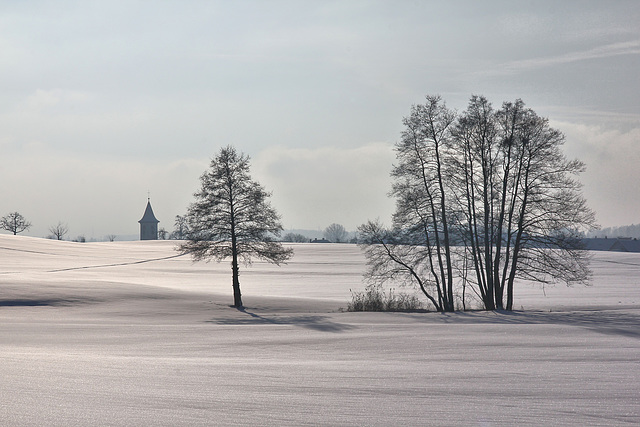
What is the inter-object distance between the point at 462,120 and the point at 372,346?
55.2ft

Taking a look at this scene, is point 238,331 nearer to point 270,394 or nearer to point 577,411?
point 270,394

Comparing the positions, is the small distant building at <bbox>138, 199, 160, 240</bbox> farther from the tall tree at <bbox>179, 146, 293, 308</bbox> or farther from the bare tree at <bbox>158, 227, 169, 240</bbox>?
the tall tree at <bbox>179, 146, 293, 308</bbox>

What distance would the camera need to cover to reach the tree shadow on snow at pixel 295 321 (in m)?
18.2

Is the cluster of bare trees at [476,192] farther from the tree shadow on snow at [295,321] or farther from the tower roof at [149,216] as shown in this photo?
the tower roof at [149,216]

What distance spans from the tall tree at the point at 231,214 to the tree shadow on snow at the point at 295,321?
4.17 meters

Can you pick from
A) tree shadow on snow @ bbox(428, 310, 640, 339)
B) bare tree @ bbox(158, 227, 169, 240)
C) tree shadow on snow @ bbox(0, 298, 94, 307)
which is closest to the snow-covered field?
tree shadow on snow @ bbox(428, 310, 640, 339)

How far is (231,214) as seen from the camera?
2962cm

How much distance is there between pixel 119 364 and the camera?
9656 millimetres

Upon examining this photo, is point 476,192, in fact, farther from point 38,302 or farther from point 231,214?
point 38,302

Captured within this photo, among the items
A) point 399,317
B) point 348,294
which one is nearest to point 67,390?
point 399,317

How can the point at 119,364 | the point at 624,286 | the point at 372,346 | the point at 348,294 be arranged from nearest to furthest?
1. the point at 119,364
2. the point at 372,346
3. the point at 348,294
4. the point at 624,286

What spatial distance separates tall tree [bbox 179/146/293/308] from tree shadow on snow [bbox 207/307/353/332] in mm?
4172

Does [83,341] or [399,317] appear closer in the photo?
[83,341]

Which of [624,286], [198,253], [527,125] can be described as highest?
[527,125]
